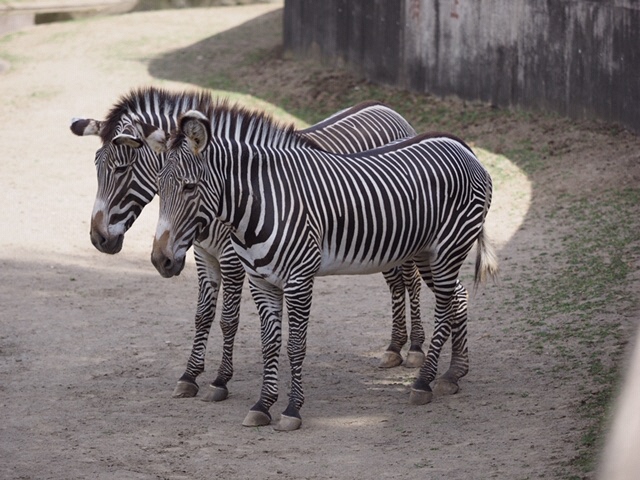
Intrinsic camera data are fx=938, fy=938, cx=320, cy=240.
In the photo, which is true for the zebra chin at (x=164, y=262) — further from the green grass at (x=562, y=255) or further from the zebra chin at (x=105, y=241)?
the green grass at (x=562, y=255)

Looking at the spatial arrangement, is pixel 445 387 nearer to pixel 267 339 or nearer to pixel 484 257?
pixel 484 257

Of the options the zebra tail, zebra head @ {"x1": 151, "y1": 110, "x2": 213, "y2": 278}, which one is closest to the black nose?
zebra head @ {"x1": 151, "y1": 110, "x2": 213, "y2": 278}

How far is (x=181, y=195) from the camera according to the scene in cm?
510

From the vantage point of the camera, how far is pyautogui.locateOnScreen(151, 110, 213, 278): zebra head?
505cm

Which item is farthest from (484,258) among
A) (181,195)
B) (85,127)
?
(85,127)

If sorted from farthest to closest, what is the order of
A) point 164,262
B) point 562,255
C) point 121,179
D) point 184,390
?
point 562,255 → point 184,390 → point 121,179 → point 164,262

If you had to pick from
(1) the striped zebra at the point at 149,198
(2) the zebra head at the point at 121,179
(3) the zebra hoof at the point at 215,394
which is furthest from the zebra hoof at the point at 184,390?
(2) the zebra head at the point at 121,179

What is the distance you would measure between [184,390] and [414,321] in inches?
69.3

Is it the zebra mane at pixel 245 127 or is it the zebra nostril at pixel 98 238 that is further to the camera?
the zebra nostril at pixel 98 238

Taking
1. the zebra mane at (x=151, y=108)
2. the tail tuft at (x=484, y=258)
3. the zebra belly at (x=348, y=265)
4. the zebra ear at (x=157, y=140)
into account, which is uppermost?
the zebra mane at (x=151, y=108)

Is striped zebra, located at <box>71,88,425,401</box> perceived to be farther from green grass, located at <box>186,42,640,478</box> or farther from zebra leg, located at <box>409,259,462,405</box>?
green grass, located at <box>186,42,640,478</box>

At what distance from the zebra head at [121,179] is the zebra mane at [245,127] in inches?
16.1

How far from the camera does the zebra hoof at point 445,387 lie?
601cm

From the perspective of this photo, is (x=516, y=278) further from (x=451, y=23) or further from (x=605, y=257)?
(x=451, y=23)
